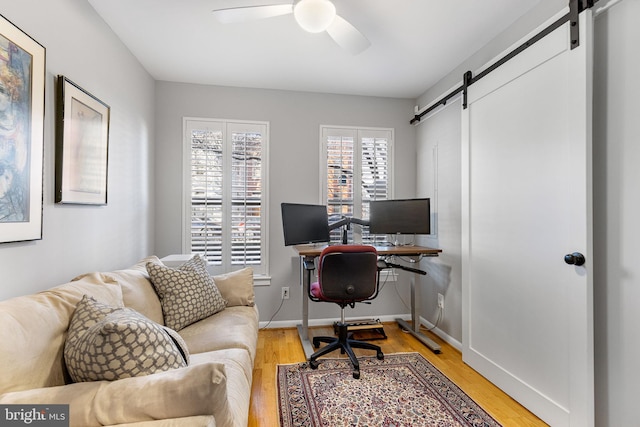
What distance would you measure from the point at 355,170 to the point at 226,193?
4.77 ft

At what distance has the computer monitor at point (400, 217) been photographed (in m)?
2.94

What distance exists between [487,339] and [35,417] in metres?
2.54

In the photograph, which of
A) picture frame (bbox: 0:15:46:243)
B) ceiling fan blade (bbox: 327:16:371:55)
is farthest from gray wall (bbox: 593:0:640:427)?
picture frame (bbox: 0:15:46:243)

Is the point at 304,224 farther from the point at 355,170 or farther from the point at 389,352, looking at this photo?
the point at 389,352

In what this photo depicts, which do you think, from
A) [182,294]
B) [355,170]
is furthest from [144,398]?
[355,170]

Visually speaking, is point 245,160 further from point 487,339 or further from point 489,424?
point 489,424

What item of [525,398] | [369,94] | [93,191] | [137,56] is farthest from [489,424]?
[137,56]

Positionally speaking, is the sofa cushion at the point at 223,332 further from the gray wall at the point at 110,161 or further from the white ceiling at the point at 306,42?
the white ceiling at the point at 306,42

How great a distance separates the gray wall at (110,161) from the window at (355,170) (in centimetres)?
181

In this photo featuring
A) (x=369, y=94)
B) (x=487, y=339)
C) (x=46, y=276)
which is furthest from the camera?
(x=369, y=94)

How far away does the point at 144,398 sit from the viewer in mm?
874

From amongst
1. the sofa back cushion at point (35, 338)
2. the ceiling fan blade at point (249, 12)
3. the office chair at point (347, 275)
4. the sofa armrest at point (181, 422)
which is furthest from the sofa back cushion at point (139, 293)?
the ceiling fan blade at point (249, 12)

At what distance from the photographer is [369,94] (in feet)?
11.4

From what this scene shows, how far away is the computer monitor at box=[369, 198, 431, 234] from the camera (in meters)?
2.94
